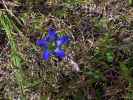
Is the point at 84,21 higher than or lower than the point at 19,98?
higher

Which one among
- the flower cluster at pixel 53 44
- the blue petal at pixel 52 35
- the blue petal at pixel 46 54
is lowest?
the blue petal at pixel 46 54

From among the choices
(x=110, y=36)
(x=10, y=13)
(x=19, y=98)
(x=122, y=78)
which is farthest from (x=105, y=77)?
(x=10, y=13)

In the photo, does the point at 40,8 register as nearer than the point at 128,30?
No

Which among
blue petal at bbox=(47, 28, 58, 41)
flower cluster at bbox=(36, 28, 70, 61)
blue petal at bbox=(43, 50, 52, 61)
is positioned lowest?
blue petal at bbox=(43, 50, 52, 61)

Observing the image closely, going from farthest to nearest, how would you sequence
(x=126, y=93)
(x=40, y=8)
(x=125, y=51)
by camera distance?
(x=40, y=8) → (x=125, y=51) → (x=126, y=93)

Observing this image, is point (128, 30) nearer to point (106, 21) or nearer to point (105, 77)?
point (106, 21)

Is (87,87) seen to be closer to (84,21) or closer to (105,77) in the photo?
(105,77)

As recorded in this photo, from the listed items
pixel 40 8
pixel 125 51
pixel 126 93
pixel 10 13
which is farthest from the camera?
pixel 40 8

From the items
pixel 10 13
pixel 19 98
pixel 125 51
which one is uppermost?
pixel 10 13
